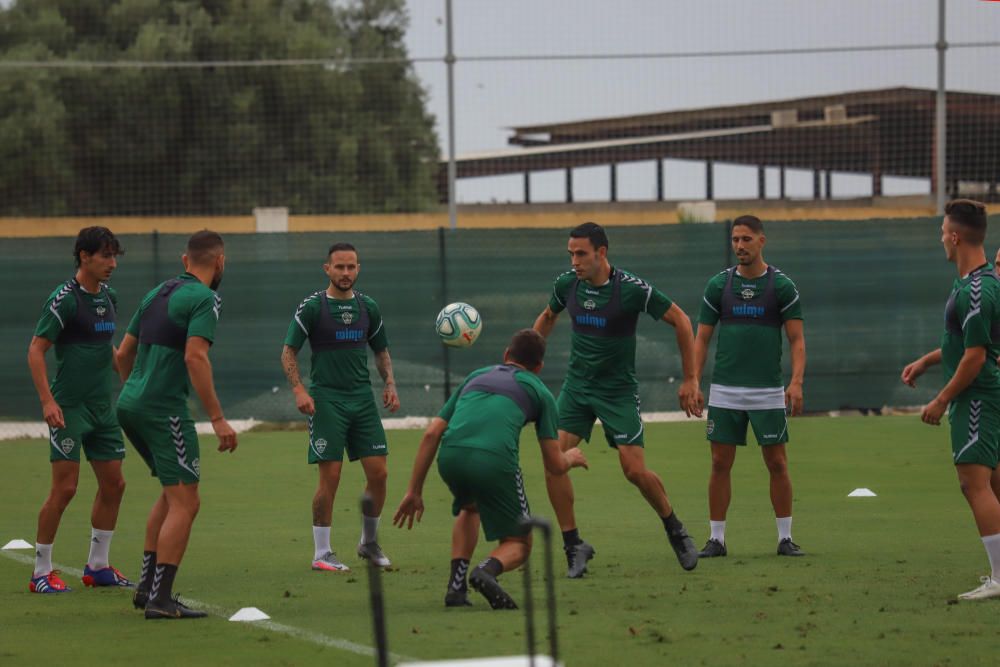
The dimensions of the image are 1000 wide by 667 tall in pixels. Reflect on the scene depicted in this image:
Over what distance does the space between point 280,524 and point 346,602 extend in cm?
342

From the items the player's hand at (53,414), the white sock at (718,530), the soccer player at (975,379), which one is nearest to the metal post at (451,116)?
the white sock at (718,530)

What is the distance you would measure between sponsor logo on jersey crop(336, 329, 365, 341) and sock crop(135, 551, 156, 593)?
2305 millimetres

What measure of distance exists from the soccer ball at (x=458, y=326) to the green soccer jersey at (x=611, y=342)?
151 centimetres

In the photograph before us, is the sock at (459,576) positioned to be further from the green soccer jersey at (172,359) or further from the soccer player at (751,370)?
the soccer player at (751,370)

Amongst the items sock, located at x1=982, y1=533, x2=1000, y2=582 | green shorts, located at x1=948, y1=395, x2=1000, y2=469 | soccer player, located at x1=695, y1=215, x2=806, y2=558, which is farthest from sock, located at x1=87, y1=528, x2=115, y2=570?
sock, located at x1=982, y1=533, x2=1000, y2=582

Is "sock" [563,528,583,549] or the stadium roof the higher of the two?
the stadium roof

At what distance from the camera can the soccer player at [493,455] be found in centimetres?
785

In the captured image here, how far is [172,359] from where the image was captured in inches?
331

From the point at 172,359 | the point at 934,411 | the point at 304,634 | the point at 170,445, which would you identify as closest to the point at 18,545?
A: the point at 170,445

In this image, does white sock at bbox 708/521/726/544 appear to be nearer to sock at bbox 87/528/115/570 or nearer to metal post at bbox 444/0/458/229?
sock at bbox 87/528/115/570

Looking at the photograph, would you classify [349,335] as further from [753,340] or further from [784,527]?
[784,527]

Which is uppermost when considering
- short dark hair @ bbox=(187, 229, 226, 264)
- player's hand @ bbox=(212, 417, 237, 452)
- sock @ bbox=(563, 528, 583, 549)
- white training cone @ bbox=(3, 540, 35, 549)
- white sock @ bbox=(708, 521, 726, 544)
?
short dark hair @ bbox=(187, 229, 226, 264)

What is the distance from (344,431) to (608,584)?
7.36 feet

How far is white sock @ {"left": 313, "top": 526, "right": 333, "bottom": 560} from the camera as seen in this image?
977cm
